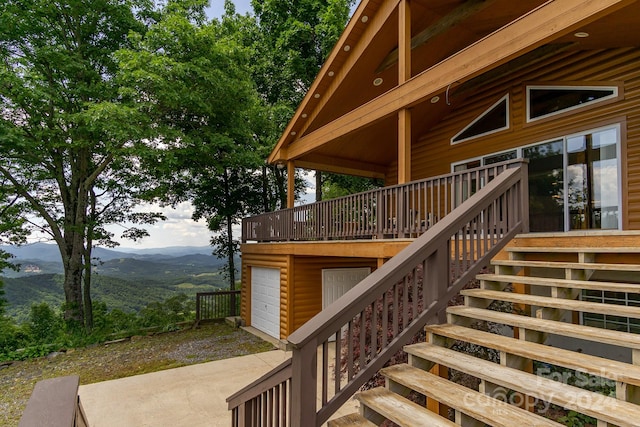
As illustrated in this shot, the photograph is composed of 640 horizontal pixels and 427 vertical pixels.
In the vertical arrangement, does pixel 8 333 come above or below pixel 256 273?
below

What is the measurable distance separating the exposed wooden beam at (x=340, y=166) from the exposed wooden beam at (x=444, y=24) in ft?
9.75

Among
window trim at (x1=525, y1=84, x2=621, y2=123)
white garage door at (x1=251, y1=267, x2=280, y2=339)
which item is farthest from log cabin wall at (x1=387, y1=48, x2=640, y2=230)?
white garage door at (x1=251, y1=267, x2=280, y2=339)

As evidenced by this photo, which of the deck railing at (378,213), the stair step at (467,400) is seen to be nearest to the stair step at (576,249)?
the deck railing at (378,213)

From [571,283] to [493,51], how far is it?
129 inches

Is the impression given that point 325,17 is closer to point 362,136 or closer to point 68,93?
point 362,136

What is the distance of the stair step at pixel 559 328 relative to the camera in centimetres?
215

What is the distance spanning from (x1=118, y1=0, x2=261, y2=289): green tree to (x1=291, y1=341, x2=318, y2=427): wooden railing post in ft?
30.1

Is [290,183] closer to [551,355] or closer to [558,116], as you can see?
[558,116]

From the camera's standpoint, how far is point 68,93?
32.7 feet

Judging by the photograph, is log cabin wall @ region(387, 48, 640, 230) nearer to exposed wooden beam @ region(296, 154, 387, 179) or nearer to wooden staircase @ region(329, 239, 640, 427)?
exposed wooden beam @ region(296, 154, 387, 179)

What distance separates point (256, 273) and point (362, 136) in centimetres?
531

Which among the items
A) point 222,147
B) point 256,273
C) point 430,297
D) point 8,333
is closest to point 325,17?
point 222,147

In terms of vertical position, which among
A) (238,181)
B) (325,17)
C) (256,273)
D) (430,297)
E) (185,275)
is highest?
(325,17)

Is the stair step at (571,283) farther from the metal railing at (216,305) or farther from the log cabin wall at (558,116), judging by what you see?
the metal railing at (216,305)
